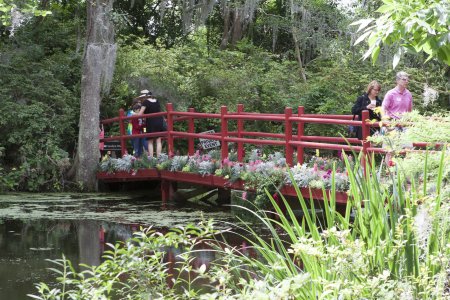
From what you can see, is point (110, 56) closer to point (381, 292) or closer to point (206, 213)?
point (206, 213)

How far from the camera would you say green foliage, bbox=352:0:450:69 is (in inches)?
188

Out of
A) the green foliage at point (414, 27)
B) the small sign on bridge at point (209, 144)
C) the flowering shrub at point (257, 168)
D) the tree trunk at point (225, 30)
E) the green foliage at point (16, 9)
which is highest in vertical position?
the tree trunk at point (225, 30)

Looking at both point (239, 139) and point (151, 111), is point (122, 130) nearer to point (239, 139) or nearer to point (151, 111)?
point (151, 111)

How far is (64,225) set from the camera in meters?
13.1

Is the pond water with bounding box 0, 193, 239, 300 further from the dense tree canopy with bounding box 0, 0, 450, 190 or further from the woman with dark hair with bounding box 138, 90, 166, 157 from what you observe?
the dense tree canopy with bounding box 0, 0, 450, 190

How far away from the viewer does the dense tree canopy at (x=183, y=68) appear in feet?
56.4

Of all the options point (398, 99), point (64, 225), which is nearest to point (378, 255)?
point (398, 99)

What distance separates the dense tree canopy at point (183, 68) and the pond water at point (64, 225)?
149 centimetres

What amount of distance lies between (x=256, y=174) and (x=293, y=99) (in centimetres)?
765

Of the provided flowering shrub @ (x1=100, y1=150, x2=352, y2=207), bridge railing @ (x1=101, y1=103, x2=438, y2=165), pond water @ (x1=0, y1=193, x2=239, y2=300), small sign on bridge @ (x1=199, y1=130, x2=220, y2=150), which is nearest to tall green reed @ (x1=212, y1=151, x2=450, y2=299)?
pond water @ (x1=0, y1=193, x2=239, y2=300)

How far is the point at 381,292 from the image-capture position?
388cm

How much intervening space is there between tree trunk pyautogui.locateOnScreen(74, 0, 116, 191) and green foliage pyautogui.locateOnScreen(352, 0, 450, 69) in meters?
12.3

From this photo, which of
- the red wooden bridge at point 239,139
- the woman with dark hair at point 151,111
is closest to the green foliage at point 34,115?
the red wooden bridge at point 239,139

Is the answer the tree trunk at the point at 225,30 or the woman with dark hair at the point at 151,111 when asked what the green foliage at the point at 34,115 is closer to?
the woman with dark hair at the point at 151,111
